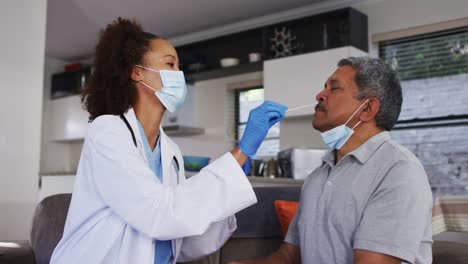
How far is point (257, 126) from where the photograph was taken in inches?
56.7

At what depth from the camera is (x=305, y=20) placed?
507cm

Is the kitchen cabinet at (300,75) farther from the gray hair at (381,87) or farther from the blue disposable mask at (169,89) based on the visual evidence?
the blue disposable mask at (169,89)

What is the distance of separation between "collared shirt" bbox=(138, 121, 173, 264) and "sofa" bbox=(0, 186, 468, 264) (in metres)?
0.52

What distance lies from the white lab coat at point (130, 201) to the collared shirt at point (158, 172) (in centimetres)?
9

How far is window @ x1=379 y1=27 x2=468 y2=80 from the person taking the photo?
172 inches

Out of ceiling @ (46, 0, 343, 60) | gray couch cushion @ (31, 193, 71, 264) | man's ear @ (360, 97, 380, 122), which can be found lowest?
→ gray couch cushion @ (31, 193, 71, 264)

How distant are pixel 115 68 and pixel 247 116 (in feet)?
13.7

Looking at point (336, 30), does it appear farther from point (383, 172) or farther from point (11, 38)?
point (383, 172)

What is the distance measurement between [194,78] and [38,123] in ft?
8.79

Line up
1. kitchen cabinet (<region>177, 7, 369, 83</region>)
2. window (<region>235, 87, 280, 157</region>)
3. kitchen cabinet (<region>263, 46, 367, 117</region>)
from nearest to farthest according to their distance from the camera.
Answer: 1. kitchen cabinet (<region>263, 46, 367, 117</region>)
2. kitchen cabinet (<region>177, 7, 369, 83</region>)
3. window (<region>235, 87, 280, 157</region>)

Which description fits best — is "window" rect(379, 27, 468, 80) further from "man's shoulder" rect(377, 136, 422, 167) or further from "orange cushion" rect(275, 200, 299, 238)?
"man's shoulder" rect(377, 136, 422, 167)

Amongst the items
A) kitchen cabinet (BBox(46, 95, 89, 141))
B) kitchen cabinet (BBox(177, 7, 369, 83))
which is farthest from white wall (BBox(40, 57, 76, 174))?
kitchen cabinet (BBox(177, 7, 369, 83))

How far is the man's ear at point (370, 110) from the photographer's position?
1.69 meters

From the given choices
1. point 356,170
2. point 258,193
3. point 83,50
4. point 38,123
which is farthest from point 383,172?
point 83,50
